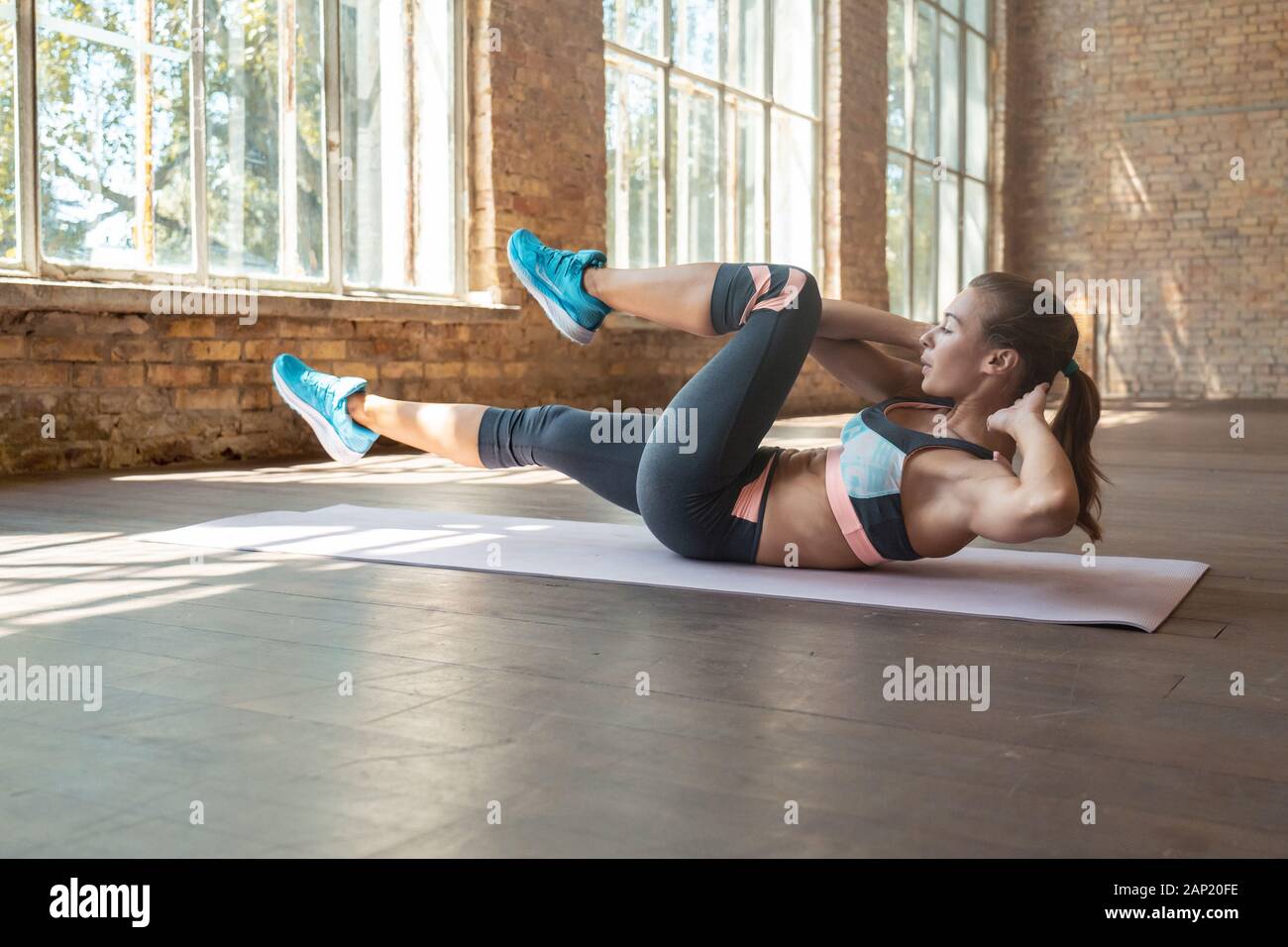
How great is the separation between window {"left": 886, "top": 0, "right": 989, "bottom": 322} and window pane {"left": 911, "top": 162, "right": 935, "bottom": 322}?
10mm

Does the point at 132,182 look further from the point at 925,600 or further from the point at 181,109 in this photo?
the point at 925,600

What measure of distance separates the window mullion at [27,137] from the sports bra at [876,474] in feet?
12.6

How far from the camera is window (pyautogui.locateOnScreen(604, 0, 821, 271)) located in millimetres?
8836

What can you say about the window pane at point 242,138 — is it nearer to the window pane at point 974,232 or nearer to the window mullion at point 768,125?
the window mullion at point 768,125

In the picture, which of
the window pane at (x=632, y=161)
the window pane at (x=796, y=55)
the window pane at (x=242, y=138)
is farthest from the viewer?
the window pane at (x=796, y=55)

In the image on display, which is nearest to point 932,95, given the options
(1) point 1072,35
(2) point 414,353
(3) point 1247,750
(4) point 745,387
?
(1) point 1072,35

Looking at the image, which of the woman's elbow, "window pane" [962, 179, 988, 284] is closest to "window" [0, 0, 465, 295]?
the woman's elbow

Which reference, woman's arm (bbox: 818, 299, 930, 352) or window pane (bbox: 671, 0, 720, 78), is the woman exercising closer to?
woman's arm (bbox: 818, 299, 930, 352)

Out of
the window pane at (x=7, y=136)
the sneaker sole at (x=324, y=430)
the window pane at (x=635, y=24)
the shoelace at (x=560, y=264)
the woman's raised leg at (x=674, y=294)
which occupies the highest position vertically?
the window pane at (x=635, y=24)

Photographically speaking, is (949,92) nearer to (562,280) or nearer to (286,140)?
(286,140)

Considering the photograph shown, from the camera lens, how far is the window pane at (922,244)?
13.1m

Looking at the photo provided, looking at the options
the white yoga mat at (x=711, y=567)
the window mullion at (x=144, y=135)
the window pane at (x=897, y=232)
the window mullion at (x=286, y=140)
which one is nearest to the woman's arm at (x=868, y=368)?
the white yoga mat at (x=711, y=567)

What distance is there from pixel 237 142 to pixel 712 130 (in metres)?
4.80

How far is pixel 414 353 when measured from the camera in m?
6.89
